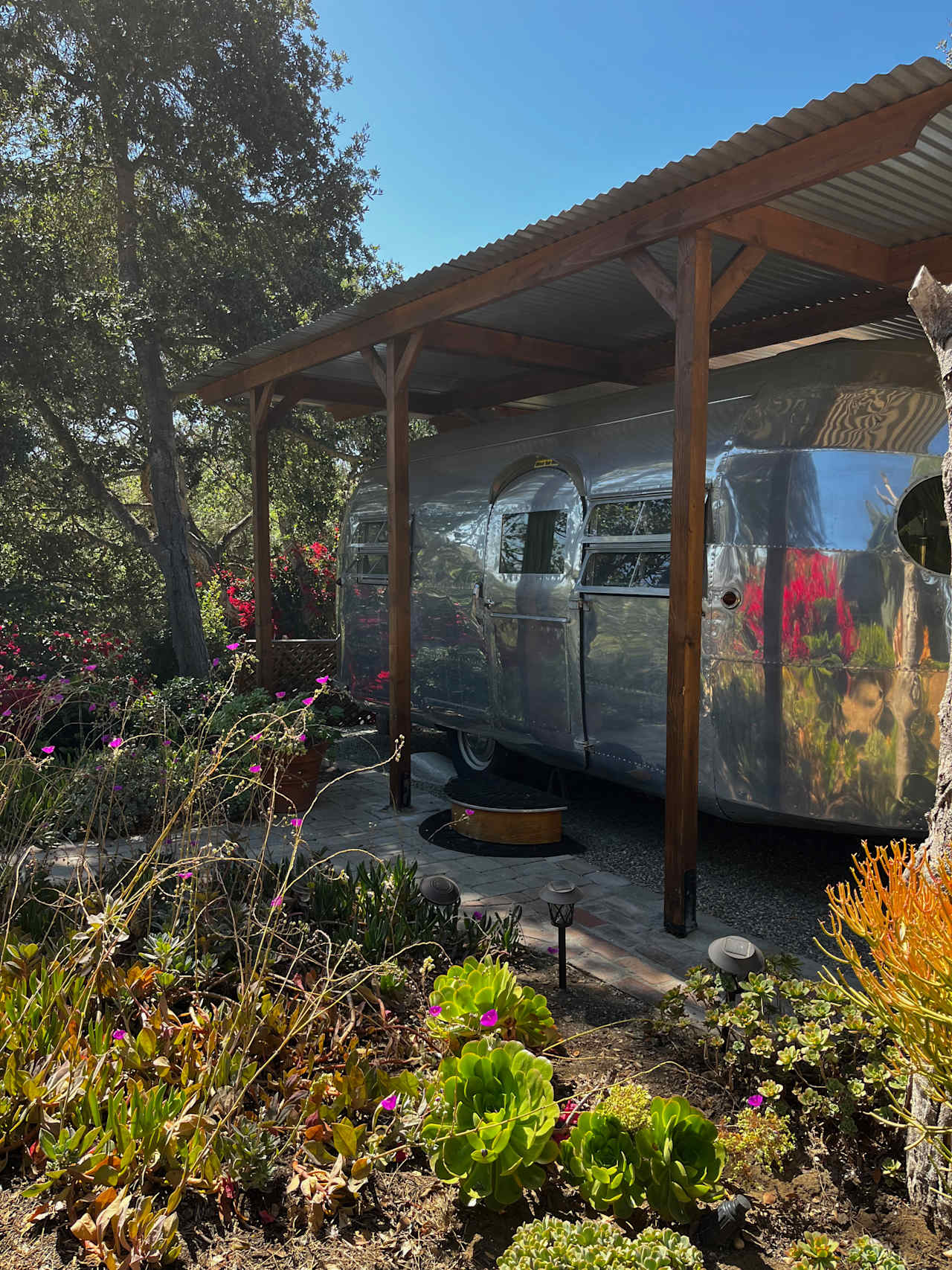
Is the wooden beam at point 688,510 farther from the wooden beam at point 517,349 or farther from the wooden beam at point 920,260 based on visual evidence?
the wooden beam at point 517,349

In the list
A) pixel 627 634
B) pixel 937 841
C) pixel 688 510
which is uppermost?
pixel 688 510

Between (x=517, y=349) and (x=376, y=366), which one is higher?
(x=517, y=349)

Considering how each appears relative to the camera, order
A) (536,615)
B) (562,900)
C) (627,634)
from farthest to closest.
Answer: (536,615), (627,634), (562,900)

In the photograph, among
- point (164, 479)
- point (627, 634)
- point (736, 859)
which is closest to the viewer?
point (627, 634)

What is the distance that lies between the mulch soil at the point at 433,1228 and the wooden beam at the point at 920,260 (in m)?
4.49

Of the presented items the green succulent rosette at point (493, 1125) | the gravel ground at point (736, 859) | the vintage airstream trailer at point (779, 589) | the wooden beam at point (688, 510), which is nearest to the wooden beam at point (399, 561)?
the vintage airstream trailer at point (779, 589)

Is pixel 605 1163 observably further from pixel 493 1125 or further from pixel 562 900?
pixel 562 900

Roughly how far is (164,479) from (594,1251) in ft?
34.4

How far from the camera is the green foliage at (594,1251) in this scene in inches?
75.9

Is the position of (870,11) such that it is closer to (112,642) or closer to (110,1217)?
(112,642)

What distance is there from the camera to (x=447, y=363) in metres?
8.27

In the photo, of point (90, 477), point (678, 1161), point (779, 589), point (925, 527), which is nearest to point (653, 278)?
point (779, 589)

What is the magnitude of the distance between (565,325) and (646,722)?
3261mm

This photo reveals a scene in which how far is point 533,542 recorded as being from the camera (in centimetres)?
659
